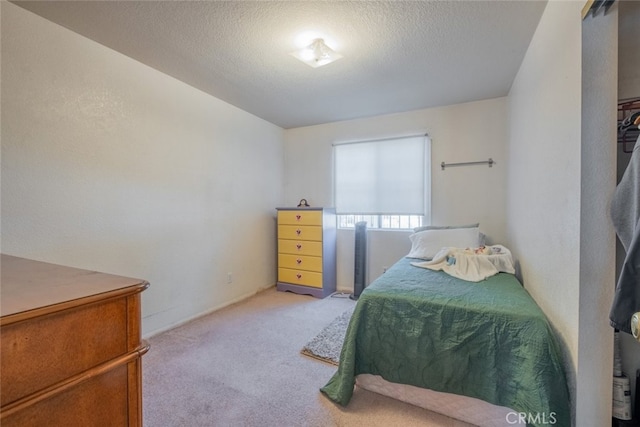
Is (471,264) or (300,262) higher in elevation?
(471,264)

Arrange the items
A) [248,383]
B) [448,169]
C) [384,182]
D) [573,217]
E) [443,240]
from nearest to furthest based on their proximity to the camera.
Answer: [573,217] < [248,383] < [443,240] < [448,169] < [384,182]

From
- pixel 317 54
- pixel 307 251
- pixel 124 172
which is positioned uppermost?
pixel 317 54

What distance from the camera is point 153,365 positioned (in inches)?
74.5

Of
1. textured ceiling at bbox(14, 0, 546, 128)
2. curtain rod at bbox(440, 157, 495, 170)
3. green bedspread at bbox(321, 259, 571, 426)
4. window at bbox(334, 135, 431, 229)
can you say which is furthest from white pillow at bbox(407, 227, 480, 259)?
textured ceiling at bbox(14, 0, 546, 128)

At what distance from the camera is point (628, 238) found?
967 mm

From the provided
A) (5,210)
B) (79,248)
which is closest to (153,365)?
(79,248)

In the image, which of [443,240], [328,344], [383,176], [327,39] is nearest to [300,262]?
[328,344]

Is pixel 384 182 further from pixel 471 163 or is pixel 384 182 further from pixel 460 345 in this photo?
pixel 460 345

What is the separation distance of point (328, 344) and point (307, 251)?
142 centimetres

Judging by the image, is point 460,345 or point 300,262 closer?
point 460,345

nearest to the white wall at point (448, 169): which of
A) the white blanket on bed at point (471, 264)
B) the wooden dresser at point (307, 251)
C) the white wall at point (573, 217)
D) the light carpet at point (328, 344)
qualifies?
the wooden dresser at point (307, 251)

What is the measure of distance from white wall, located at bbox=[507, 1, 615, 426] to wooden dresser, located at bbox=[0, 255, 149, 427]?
161 cm

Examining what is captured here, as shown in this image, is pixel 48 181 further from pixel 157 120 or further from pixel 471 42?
pixel 471 42

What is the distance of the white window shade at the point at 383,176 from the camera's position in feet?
10.7
